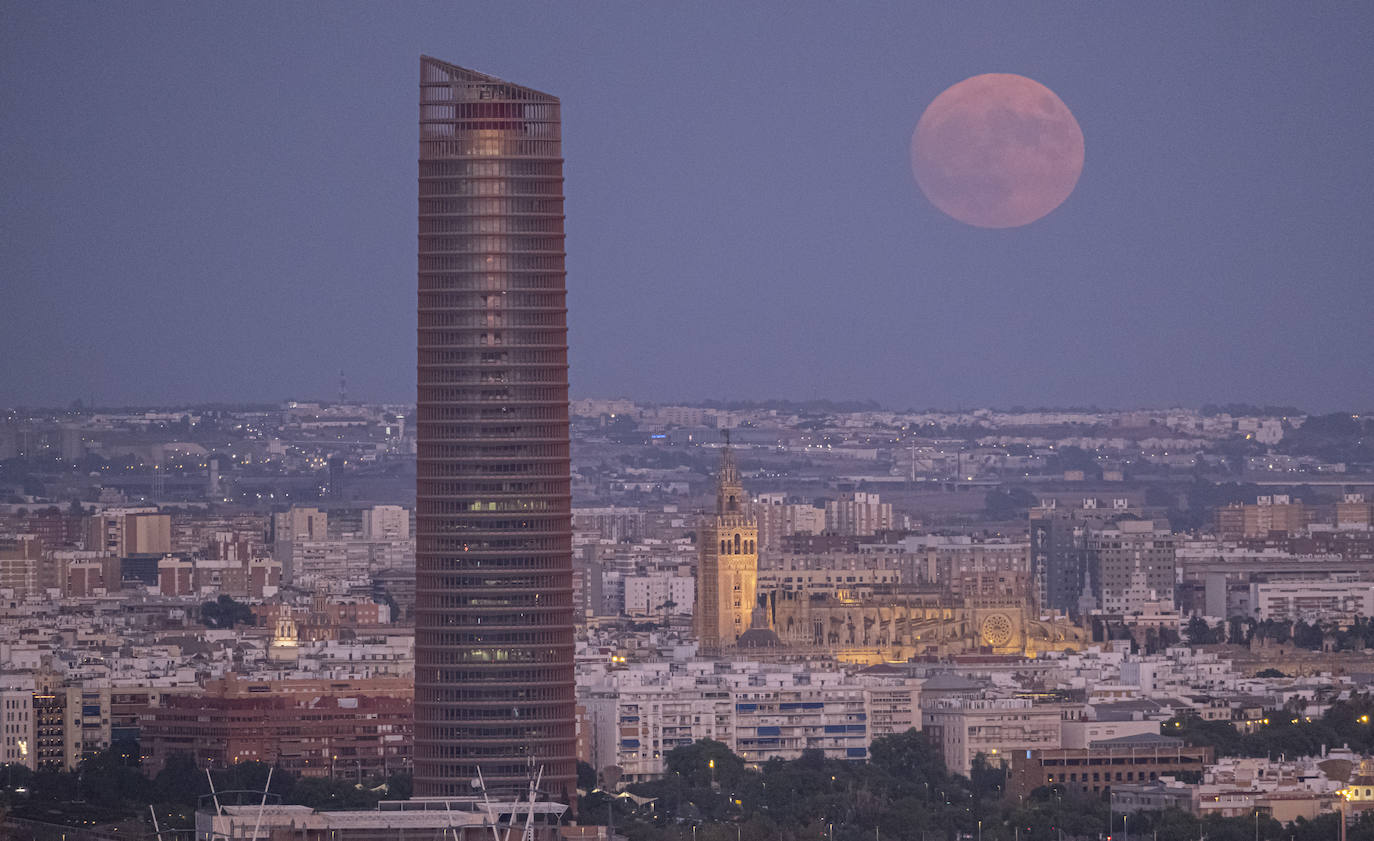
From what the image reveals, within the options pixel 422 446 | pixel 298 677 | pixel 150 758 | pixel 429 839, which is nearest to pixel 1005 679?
pixel 298 677

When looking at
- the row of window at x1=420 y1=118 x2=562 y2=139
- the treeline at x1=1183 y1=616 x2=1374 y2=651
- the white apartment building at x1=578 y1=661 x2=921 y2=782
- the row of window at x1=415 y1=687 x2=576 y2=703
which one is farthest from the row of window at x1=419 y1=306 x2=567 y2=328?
the treeline at x1=1183 y1=616 x2=1374 y2=651

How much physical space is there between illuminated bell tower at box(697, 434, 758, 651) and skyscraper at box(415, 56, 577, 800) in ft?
194

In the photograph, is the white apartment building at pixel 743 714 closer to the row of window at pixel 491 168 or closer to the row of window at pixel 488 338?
the row of window at pixel 488 338

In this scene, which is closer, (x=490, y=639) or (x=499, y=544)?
(x=490, y=639)

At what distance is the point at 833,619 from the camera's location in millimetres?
148875

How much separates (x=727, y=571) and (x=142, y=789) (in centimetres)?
5725

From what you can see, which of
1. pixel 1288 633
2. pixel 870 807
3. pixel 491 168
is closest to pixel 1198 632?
pixel 1288 633

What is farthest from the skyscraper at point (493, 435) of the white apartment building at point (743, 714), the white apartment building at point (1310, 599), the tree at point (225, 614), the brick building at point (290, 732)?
the white apartment building at point (1310, 599)

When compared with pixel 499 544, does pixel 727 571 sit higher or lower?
lower

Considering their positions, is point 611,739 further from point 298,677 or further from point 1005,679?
point 1005,679

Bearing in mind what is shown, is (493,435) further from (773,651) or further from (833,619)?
(833,619)

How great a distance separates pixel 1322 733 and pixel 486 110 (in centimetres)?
2676

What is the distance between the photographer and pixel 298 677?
115 metres

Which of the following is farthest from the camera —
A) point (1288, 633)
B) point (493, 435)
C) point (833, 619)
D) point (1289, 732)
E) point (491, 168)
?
point (1288, 633)
